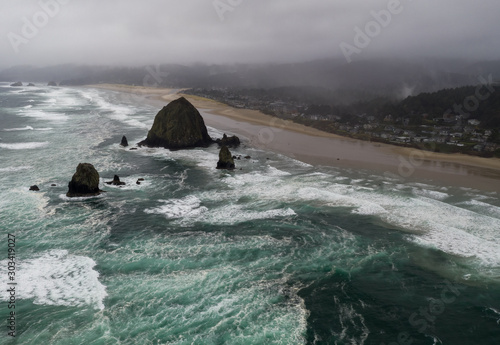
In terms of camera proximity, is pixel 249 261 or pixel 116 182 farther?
pixel 116 182

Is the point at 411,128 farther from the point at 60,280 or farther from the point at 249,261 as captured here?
the point at 60,280

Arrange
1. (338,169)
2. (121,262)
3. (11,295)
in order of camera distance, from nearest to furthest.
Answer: (11,295)
(121,262)
(338,169)

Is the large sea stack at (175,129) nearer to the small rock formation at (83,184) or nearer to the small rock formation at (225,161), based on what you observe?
the small rock formation at (225,161)

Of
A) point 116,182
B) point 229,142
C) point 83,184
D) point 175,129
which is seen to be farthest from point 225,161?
point 83,184

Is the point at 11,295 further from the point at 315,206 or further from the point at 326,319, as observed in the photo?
the point at 315,206

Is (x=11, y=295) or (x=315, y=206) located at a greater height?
(x=315, y=206)

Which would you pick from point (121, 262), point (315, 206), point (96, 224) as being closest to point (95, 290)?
point (121, 262)

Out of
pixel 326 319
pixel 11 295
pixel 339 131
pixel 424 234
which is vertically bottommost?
pixel 11 295
